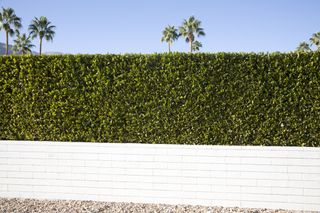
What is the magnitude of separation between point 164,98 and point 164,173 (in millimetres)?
1497

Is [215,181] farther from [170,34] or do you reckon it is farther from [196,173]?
[170,34]

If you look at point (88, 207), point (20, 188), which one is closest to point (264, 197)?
point (88, 207)

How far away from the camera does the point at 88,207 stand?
22.0 ft

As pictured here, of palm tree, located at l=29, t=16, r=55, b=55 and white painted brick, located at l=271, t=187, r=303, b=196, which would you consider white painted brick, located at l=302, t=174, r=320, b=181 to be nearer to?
white painted brick, located at l=271, t=187, r=303, b=196

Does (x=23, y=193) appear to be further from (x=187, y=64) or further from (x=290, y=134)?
(x=290, y=134)

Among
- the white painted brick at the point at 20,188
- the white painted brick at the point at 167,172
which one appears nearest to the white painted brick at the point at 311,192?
the white painted brick at the point at 167,172

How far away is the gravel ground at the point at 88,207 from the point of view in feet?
21.3

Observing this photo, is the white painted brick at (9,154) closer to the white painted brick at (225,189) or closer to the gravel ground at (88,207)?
the gravel ground at (88,207)

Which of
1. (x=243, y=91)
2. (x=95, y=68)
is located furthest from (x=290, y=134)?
→ (x=95, y=68)

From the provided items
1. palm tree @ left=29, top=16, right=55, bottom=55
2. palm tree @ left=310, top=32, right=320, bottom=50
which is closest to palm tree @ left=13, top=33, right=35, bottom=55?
palm tree @ left=29, top=16, right=55, bottom=55

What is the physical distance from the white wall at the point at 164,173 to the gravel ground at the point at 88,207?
5.9 inches

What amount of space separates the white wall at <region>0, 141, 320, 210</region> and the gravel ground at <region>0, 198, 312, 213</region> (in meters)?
0.15

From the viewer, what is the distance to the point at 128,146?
22.9 ft

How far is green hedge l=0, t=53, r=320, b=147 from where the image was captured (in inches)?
262
